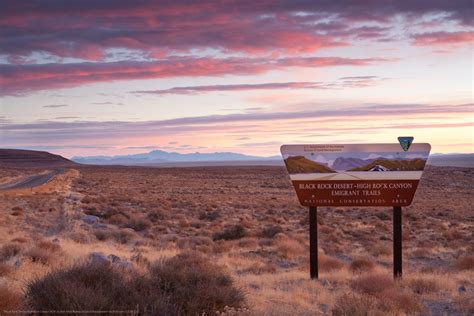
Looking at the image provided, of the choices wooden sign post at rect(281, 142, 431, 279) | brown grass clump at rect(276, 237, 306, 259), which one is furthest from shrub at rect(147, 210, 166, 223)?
wooden sign post at rect(281, 142, 431, 279)

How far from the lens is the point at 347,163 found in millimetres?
11727

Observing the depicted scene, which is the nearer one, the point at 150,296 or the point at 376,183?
the point at 150,296

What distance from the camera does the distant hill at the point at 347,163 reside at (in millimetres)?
11695

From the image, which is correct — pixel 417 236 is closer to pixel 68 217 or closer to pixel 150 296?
pixel 68 217

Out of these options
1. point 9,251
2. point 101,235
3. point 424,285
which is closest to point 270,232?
point 101,235

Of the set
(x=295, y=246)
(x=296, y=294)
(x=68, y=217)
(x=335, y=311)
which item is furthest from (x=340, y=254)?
(x=68, y=217)

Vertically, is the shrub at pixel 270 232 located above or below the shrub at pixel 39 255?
below

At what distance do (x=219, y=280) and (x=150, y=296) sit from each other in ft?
4.36

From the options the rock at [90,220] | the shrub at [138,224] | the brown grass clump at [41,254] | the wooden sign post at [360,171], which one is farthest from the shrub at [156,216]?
the wooden sign post at [360,171]

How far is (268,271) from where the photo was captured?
1362cm

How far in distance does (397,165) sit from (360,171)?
81cm

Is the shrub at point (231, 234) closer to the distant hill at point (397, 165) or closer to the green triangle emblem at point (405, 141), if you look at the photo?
the distant hill at point (397, 165)

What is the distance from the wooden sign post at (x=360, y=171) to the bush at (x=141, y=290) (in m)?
4.36

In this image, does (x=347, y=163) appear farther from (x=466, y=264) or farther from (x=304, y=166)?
(x=466, y=264)
